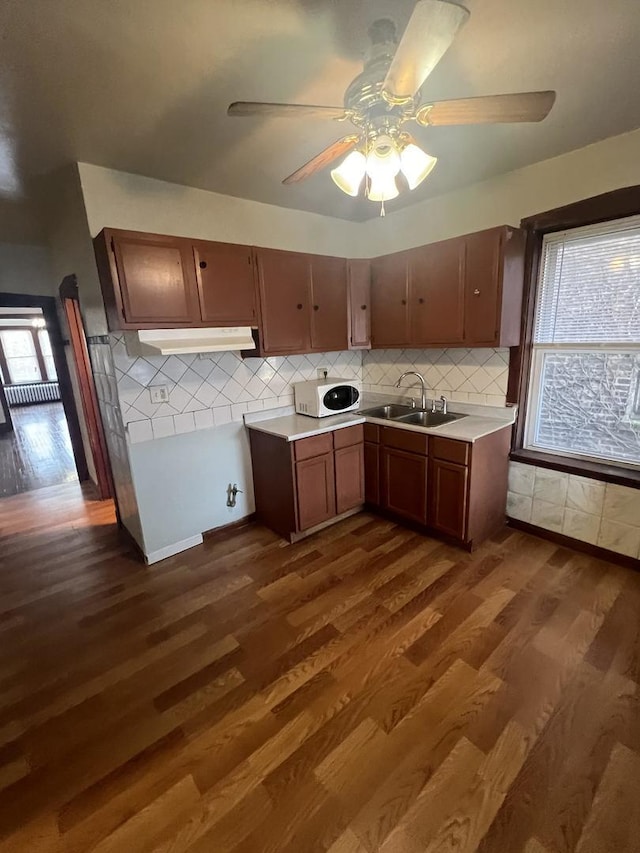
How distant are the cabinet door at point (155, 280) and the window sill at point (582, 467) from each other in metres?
2.46

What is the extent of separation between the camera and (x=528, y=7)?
1.20 metres

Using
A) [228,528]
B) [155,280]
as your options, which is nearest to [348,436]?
[228,528]

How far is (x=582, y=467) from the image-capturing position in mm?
2441

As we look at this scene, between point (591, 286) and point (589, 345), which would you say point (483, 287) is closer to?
point (591, 286)

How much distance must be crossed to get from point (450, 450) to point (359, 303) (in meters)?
1.43

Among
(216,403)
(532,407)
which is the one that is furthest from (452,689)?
(216,403)

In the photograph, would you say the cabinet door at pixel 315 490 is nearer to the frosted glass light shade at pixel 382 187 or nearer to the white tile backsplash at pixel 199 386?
the white tile backsplash at pixel 199 386

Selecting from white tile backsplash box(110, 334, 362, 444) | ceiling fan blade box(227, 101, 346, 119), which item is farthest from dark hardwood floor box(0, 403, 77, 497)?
ceiling fan blade box(227, 101, 346, 119)

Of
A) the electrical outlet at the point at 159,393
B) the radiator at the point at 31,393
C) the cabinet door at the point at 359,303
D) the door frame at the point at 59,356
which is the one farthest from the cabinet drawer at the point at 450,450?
the radiator at the point at 31,393

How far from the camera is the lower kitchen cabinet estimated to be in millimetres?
2717

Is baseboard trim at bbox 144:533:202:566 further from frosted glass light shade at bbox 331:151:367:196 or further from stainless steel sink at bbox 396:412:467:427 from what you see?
frosted glass light shade at bbox 331:151:367:196

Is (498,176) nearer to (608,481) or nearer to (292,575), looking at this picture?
(608,481)

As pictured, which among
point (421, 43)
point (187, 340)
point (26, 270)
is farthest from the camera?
point (26, 270)

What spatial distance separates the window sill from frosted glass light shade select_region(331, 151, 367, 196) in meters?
2.14
